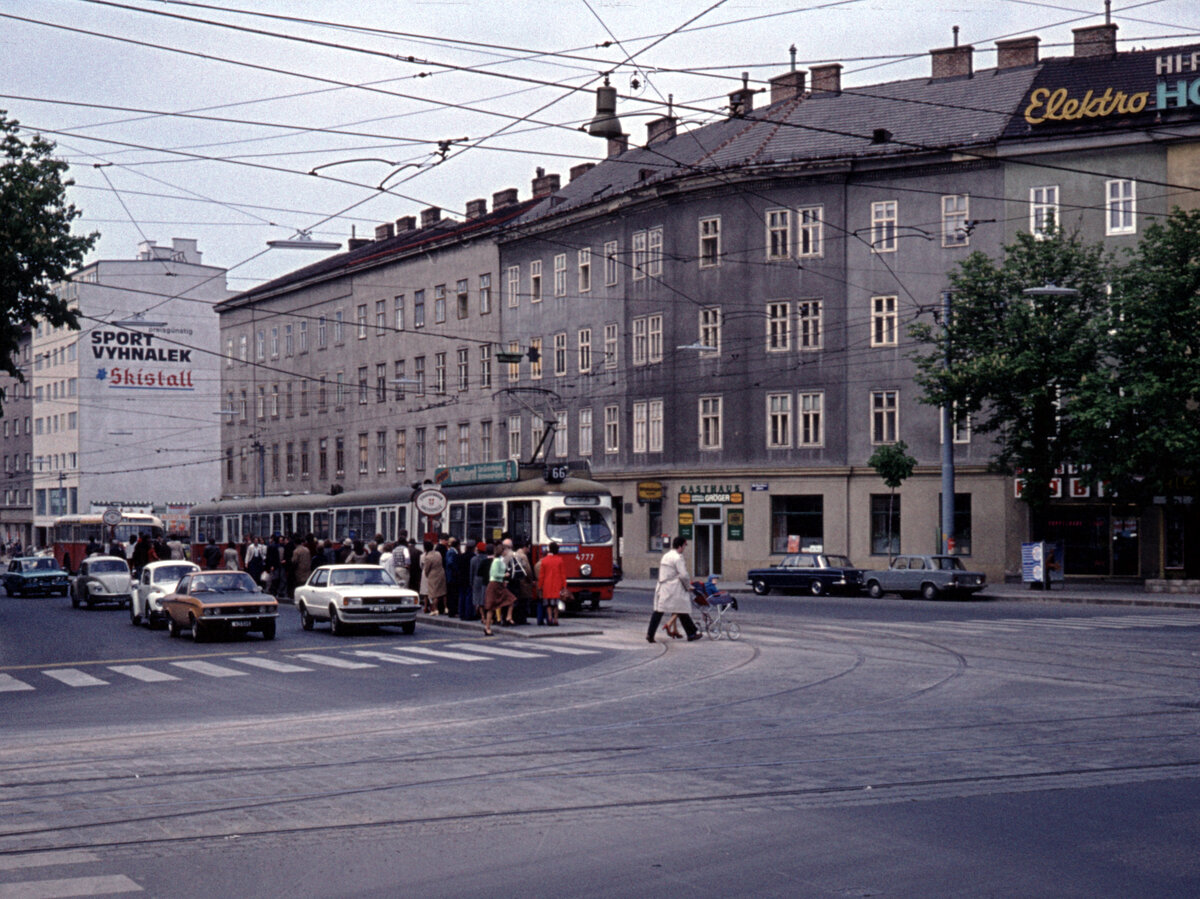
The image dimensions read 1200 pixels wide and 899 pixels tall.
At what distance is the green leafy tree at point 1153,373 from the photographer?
39.0 metres

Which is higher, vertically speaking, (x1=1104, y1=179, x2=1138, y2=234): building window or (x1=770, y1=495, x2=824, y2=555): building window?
(x1=1104, y1=179, x2=1138, y2=234): building window

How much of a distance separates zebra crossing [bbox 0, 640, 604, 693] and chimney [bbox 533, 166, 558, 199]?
44.4m

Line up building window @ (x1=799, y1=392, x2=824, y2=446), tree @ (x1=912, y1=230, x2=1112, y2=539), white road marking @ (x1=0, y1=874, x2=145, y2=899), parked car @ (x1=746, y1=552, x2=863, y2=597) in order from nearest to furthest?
white road marking @ (x1=0, y1=874, x2=145, y2=899) < tree @ (x1=912, y1=230, x2=1112, y2=539) < parked car @ (x1=746, y1=552, x2=863, y2=597) < building window @ (x1=799, y1=392, x2=824, y2=446)

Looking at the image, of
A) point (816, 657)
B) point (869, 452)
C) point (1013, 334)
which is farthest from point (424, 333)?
point (816, 657)

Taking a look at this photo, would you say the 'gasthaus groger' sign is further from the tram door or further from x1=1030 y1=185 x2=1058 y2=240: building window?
x1=1030 y1=185 x2=1058 y2=240: building window

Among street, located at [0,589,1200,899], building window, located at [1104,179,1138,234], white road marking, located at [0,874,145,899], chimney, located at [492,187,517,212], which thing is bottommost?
street, located at [0,589,1200,899]

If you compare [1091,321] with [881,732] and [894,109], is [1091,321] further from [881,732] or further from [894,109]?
[881,732]

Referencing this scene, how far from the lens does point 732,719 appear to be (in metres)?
14.3

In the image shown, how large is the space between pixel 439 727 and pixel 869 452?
36495 millimetres

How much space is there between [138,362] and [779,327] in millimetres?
61429

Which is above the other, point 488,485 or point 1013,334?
point 1013,334

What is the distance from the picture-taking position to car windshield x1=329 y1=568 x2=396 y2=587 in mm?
27547

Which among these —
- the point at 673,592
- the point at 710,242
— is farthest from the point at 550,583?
the point at 710,242

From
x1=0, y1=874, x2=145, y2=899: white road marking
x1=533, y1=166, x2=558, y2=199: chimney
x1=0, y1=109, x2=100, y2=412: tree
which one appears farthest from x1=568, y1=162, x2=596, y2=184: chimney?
x1=0, y1=874, x2=145, y2=899: white road marking
